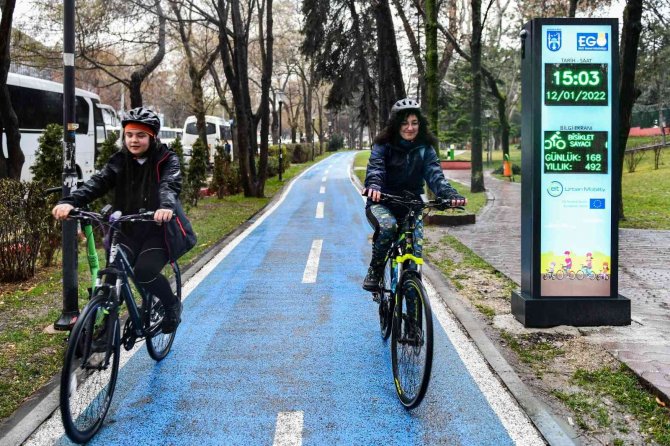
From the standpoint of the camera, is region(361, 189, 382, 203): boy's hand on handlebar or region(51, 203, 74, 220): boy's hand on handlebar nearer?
region(51, 203, 74, 220): boy's hand on handlebar

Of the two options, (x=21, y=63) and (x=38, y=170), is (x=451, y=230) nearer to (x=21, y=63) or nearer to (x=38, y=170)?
(x=38, y=170)

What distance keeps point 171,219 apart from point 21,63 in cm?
2199

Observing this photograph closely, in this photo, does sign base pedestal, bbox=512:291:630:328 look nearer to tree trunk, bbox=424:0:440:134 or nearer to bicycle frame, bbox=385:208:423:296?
bicycle frame, bbox=385:208:423:296

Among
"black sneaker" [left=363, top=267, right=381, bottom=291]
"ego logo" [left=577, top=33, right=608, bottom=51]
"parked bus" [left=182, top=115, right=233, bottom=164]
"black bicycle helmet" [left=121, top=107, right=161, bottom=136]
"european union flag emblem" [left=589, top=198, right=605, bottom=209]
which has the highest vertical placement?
"parked bus" [left=182, top=115, right=233, bottom=164]

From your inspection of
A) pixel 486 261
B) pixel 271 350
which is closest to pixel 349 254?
pixel 486 261

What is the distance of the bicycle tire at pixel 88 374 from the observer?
360 cm

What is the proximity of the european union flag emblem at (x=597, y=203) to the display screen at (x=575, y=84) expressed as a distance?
87 centimetres

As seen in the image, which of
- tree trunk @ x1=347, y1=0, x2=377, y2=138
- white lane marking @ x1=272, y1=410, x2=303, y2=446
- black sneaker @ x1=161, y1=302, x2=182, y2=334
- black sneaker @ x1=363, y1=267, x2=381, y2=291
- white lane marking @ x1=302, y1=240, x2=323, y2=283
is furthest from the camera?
tree trunk @ x1=347, y1=0, x2=377, y2=138

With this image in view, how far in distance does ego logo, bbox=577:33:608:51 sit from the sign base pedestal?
2.26 m

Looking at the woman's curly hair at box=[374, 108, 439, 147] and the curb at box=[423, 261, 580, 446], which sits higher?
the woman's curly hair at box=[374, 108, 439, 147]

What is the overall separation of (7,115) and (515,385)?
12104mm

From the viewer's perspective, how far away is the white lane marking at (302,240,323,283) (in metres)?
8.95

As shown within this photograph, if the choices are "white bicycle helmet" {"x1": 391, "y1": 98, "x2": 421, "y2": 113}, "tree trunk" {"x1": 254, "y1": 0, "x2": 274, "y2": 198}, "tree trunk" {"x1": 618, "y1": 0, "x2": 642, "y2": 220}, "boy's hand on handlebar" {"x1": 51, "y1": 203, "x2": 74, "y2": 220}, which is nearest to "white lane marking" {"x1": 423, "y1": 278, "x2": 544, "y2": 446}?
"white bicycle helmet" {"x1": 391, "y1": 98, "x2": 421, "y2": 113}

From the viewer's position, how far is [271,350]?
568 centimetres
